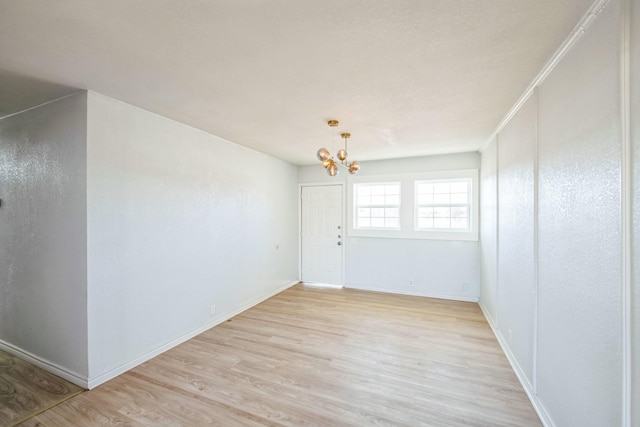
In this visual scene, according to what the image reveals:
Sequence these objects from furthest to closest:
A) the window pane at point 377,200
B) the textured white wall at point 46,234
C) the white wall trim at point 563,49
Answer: the window pane at point 377,200, the textured white wall at point 46,234, the white wall trim at point 563,49

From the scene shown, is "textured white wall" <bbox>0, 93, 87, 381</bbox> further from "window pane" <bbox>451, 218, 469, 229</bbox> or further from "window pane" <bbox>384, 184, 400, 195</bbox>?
"window pane" <bbox>451, 218, 469, 229</bbox>

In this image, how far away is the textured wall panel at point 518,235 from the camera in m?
2.13

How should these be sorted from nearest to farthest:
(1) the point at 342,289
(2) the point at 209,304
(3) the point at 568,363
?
(3) the point at 568,363 < (2) the point at 209,304 < (1) the point at 342,289

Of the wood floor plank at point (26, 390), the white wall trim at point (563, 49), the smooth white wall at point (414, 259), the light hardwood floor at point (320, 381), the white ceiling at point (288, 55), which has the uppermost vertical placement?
the white ceiling at point (288, 55)

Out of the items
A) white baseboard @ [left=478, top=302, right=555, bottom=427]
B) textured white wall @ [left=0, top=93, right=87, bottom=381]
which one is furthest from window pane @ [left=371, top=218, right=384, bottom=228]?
textured white wall @ [left=0, top=93, right=87, bottom=381]

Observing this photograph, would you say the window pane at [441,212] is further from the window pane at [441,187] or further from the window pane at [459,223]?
the window pane at [441,187]

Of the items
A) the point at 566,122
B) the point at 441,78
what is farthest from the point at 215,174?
the point at 566,122

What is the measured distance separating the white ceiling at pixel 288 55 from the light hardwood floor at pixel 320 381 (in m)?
2.49

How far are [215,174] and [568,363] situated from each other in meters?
3.75

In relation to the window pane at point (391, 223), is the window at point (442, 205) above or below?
above

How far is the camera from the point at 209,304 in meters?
3.45

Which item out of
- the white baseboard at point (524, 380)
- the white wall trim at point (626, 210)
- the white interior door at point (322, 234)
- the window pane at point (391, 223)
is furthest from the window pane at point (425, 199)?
the white wall trim at point (626, 210)

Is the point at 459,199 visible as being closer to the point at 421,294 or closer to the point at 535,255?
the point at 421,294

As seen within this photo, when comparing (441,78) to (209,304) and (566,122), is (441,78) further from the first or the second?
(209,304)
